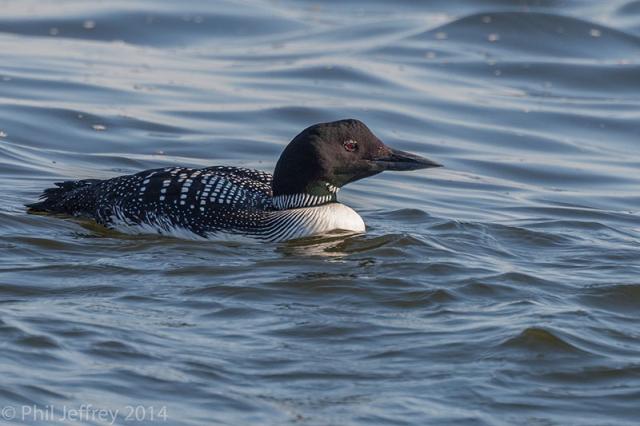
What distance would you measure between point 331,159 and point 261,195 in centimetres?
47

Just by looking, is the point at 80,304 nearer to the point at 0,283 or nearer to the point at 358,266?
the point at 0,283

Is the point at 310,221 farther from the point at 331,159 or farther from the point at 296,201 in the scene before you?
the point at 331,159

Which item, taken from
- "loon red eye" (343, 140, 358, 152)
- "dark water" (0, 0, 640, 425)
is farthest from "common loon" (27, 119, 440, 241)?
"dark water" (0, 0, 640, 425)

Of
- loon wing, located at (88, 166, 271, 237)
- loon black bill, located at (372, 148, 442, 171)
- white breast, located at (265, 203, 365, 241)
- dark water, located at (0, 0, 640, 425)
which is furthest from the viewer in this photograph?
loon black bill, located at (372, 148, 442, 171)

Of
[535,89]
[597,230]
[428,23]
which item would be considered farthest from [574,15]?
[597,230]

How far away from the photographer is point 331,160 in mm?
7363

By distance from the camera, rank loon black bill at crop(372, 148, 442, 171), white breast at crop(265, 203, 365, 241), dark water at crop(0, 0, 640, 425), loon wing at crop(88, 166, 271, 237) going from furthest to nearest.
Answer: loon black bill at crop(372, 148, 442, 171) → white breast at crop(265, 203, 365, 241) → loon wing at crop(88, 166, 271, 237) → dark water at crop(0, 0, 640, 425)

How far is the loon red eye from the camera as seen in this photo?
7391mm

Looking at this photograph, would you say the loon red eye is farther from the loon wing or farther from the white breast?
the loon wing

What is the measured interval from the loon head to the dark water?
34cm

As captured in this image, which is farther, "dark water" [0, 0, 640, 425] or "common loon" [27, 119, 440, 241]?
"common loon" [27, 119, 440, 241]

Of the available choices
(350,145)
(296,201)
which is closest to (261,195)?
(296,201)

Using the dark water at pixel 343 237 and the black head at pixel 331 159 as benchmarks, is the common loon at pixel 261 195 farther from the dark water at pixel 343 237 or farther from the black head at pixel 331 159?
the dark water at pixel 343 237

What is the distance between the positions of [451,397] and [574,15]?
33.9ft
